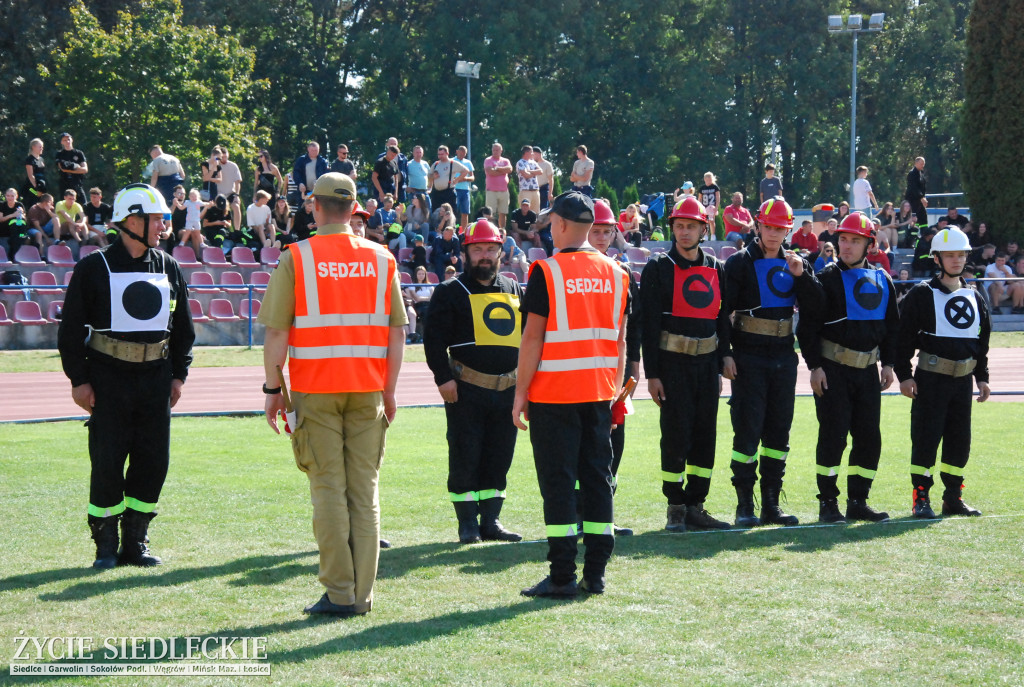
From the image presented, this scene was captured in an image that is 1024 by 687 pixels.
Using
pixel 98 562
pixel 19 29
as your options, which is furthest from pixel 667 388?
pixel 19 29

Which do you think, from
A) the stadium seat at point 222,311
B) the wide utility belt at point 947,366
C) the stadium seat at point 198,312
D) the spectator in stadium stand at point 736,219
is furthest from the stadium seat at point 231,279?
the wide utility belt at point 947,366

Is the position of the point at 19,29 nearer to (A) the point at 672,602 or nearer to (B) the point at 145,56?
A: (B) the point at 145,56

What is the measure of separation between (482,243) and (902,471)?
5.17 metres

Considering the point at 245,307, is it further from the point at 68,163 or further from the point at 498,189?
the point at 498,189

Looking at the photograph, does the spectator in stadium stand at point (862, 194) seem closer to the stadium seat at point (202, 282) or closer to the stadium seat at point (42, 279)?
the stadium seat at point (202, 282)

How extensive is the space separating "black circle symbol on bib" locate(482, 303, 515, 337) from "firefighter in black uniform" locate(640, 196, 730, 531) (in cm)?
98

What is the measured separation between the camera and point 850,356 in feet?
30.2

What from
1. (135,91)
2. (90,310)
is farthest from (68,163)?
(90,310)

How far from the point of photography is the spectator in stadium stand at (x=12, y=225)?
24.0 metres

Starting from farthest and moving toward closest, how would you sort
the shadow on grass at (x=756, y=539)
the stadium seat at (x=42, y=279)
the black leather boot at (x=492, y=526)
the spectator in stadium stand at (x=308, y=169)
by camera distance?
1. the spectator in stadium stand at (x=308, y=169)
2. the stadium seat at (x=42, y=279)
3. the black leather boot at (x=492, y=526)
4. the shadow on grass at (x=756, y=539)

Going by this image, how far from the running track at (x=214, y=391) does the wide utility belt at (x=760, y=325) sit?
8.69m

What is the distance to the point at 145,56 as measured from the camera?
1382 inches

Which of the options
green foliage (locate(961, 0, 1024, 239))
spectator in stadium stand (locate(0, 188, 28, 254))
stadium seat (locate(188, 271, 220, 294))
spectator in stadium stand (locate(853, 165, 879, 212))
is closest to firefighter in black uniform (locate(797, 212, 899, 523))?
stadium seat (locate(188, 271, 220, 294))

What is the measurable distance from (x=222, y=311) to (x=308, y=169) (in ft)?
14.3
